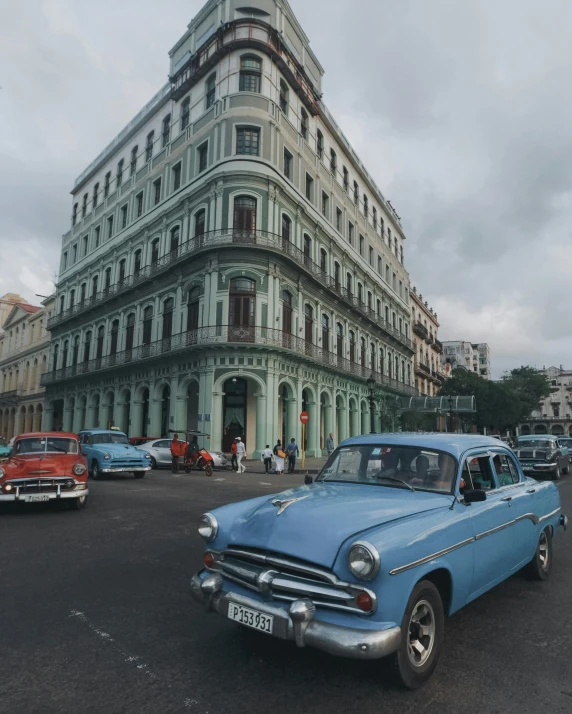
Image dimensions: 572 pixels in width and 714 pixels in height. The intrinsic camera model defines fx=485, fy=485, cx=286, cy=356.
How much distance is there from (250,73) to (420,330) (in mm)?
36919

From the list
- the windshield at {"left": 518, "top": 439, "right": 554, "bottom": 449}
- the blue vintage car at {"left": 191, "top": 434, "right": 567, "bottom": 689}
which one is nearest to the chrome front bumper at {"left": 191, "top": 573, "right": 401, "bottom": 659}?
the blue vintage car at {"left": 191, "top": 434, "right": 567, "bottom": 689}

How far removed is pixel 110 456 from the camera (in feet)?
52.3

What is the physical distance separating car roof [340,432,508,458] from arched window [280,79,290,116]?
98.9 ft

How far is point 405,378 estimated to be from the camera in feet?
166

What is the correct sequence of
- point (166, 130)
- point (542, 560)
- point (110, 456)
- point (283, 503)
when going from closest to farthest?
point (283, 503), point (542, 560), point (110, 456), point (166, 130)

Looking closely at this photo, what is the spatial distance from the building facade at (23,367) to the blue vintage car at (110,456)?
110 ft

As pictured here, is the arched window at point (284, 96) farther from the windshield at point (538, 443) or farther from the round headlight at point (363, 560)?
the round headlight at point (363, 560)

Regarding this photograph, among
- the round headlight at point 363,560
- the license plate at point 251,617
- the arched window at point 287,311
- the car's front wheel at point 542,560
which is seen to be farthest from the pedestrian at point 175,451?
the round headlight at point 363,560

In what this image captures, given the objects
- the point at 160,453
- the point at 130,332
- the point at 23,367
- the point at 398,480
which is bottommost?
the point at 160,453

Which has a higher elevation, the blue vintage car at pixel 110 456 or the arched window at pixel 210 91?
the arched window at pixel 210 91

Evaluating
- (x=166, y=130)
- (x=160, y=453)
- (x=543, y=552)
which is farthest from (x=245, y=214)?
(x=543, y=552)

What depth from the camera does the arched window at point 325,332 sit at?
33312 mm

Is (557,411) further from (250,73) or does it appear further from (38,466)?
(38,466)

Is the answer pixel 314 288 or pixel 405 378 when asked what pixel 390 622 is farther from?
pixel 405 378
